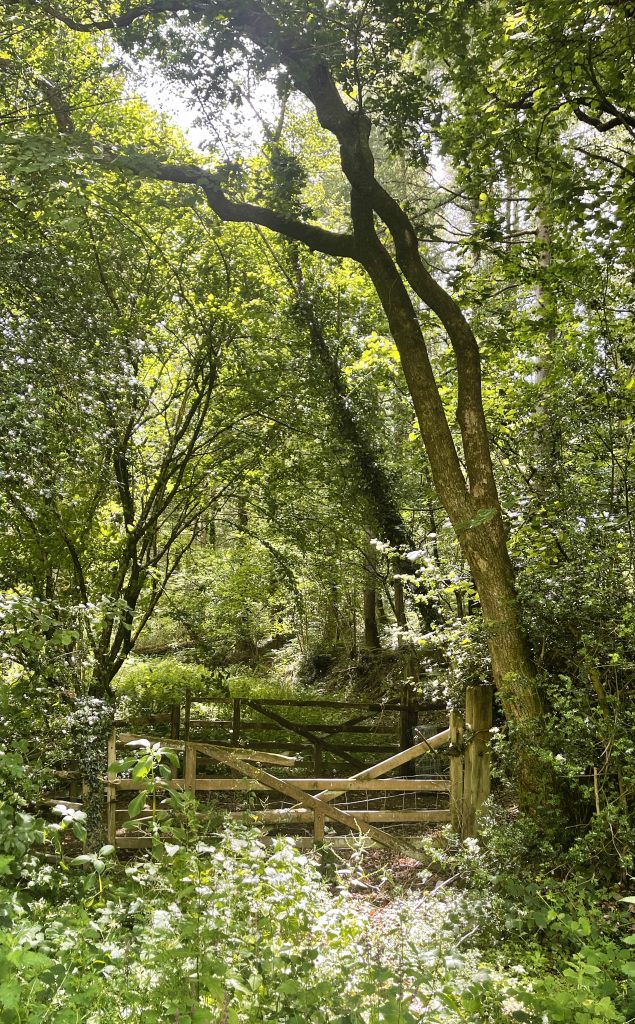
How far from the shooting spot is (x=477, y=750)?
675 cm

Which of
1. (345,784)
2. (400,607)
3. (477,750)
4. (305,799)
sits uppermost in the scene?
(400,607)

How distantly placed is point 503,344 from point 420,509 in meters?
4.03

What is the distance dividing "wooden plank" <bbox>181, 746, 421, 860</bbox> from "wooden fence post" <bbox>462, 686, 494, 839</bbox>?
0.89m

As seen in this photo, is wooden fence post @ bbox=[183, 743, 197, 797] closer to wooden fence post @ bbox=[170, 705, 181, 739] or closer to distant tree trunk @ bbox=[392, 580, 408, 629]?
wooden fence post @ bbox=[170, 705, 181, 739]

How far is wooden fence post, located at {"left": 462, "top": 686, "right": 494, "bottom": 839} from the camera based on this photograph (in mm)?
6688

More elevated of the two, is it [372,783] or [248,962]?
[248,962]

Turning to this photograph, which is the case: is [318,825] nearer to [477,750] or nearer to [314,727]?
[477,750]

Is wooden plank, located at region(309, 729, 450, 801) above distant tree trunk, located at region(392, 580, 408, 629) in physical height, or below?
below

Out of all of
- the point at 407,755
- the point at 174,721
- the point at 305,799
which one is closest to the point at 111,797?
the point at 305,799

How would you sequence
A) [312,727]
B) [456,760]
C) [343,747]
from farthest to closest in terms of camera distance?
[312,727], [343,747], [456,760]

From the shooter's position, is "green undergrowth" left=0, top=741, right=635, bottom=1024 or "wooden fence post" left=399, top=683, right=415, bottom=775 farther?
"wooden fence post" left=399, top=683, right=415, bottom=775

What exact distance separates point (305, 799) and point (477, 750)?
1.90 m

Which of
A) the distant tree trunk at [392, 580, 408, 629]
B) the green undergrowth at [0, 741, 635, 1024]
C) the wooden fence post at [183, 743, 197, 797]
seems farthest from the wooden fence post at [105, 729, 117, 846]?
the distant tree trunk at [392, 580, 408, 629]

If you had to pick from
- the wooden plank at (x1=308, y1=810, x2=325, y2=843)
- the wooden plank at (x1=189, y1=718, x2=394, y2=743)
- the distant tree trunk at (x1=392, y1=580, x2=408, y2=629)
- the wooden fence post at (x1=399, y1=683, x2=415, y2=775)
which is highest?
the distant tree trunk at (x1=392, y1=580, x2=408, y2=629)
